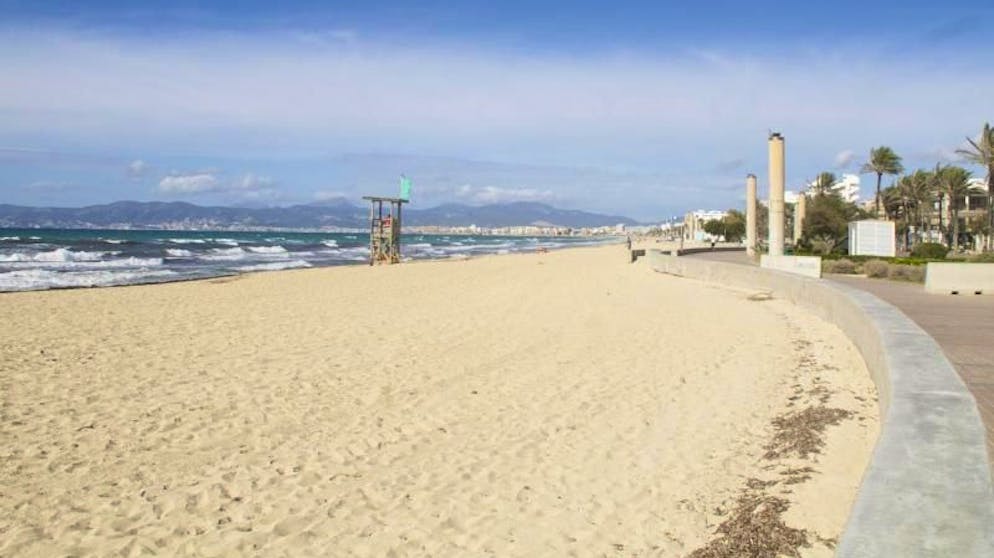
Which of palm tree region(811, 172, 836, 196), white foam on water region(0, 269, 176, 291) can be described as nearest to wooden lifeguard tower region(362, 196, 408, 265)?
white foam on water region(0, 269, 176, 291)

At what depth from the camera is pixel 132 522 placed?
4168 mm

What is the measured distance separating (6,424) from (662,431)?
5.07 m

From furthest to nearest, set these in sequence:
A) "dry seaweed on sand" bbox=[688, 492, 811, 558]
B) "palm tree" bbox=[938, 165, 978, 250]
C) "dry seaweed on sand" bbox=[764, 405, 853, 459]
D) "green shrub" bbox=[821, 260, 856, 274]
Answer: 1. "palm tree" bbox=[938, 165, 978, 250]
2. "green shrub" bbox=[821, 260, 856, 274]
3. "dry seaweed on sand" bbox=[764, 405, 853, 459]
4. "dry seaweed on sand" bbox=[688, 492, 811, 558]

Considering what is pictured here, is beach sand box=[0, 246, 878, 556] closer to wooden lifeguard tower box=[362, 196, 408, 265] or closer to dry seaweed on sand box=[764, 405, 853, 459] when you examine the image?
dry seaweed on sand box=[764, 405, 853, 459]

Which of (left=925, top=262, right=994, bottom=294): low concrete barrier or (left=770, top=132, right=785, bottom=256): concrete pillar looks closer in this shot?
(left=925, top=262, right=994, bottom=294): low concrete barrier

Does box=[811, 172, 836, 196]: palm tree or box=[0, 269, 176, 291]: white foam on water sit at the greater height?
box=[811, 172, 836, 196]: palm tree

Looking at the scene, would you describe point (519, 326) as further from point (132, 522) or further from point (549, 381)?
point (132, 522)

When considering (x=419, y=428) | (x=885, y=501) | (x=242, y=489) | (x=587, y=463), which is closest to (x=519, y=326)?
(x=419, y=428)

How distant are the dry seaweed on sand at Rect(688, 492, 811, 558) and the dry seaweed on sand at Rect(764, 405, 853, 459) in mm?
1015

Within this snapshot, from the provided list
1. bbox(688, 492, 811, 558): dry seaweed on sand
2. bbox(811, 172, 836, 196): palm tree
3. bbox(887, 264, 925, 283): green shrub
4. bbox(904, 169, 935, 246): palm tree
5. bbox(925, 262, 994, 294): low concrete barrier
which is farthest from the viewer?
bbox(811, 172, 836, 196): palm tree

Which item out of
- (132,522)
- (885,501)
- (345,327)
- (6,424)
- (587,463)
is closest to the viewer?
(885,501)

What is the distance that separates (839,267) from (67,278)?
23334 mm

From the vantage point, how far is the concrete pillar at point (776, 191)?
1873cm

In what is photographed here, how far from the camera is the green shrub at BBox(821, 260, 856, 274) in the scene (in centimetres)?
2053
